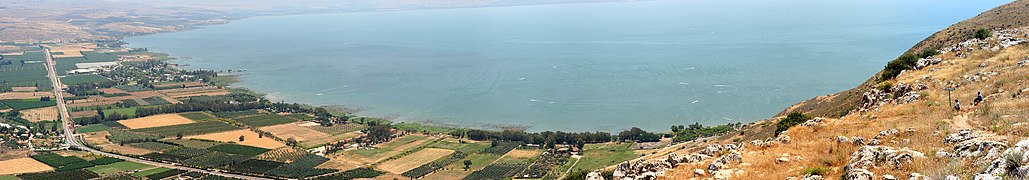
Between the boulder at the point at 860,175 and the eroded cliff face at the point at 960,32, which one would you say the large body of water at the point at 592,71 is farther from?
the boulder at the point at 860,175

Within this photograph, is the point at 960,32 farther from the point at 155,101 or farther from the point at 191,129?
the point at 155,101

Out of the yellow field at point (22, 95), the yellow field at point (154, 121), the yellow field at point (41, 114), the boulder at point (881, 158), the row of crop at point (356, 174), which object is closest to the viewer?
the boulder at point (881, 158)

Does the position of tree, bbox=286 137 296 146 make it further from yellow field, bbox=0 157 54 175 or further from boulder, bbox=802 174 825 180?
boulder, bbox=802 174 825 180

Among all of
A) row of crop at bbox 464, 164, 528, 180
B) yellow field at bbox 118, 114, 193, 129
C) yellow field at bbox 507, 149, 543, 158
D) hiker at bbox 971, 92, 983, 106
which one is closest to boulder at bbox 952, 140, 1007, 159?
hiker at bbox 971, 92, 983, 106

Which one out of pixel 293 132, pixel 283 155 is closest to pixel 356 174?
pixel 283 155

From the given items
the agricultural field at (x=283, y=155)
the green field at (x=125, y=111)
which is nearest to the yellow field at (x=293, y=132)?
the agricultural field at (x=283, y=155)

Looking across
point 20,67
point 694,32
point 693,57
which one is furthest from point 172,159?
A: point 694,32

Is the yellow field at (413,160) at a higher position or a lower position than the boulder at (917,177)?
lower
